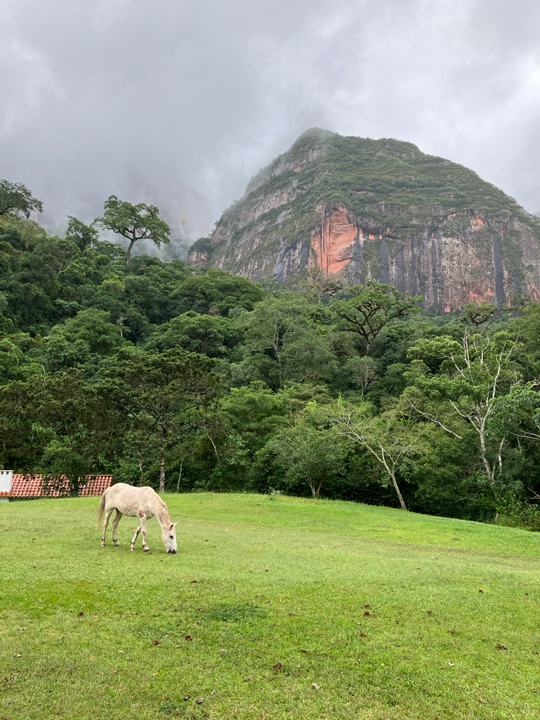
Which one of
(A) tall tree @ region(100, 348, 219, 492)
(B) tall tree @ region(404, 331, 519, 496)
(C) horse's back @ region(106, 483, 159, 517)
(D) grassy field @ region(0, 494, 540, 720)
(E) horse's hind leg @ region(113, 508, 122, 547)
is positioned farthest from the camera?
(A) tall tree @ region(100, 348, 219, 492)

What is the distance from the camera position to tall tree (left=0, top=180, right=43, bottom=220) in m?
60.7

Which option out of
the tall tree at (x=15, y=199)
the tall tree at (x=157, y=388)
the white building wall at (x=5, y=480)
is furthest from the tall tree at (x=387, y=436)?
the tall tree at (x=15, y=199)

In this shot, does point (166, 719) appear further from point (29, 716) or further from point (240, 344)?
point (240, 344)

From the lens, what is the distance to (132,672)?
4.08 metres

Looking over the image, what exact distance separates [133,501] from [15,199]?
218 ft

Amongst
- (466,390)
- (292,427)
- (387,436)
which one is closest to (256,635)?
(387,436)

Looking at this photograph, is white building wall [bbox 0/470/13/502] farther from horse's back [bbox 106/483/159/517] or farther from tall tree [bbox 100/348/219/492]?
horse's back [bbox 106/483/159/517]

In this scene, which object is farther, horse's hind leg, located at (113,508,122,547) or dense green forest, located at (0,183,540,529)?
dense green forest, located at (0,183,540,529)

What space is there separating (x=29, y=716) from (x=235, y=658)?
6.36 feet

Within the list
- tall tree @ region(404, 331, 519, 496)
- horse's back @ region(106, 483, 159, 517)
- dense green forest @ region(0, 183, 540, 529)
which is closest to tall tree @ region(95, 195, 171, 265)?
dense green forest @ region(0, 183, 540, 529)

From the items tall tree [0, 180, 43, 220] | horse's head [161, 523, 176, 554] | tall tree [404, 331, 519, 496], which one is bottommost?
horse's head [161, 523, 176, 554]

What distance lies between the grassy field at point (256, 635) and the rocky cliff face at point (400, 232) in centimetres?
11601

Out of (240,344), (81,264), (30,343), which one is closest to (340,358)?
(240,344)

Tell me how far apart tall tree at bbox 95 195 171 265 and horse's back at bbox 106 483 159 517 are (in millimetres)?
74088
